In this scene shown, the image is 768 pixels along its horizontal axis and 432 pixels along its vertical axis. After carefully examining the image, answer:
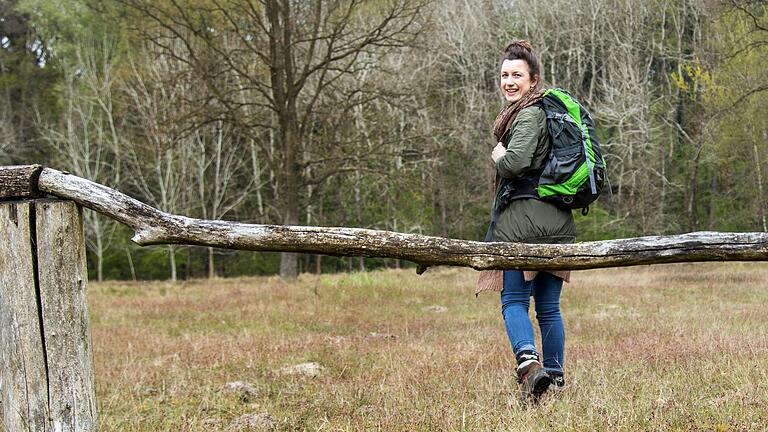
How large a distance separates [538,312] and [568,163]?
0.94m

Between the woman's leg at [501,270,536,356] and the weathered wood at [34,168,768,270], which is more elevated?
the weathered wood at [34,168,768,270]

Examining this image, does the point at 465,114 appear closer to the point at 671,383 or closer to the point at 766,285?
the point at 766,285

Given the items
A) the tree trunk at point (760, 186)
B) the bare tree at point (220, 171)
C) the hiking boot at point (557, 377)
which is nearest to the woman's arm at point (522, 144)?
the hiking boot at point (557, 377)

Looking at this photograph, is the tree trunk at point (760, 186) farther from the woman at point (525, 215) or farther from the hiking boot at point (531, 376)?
the hiking boot at point (531, 376)

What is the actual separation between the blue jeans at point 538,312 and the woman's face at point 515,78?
1052mm

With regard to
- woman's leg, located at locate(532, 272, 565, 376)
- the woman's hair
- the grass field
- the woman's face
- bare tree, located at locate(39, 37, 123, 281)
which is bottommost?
the grass field

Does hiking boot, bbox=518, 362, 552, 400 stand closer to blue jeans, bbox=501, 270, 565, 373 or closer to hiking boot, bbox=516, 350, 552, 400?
hiking boot, bbox=516, 350, 552, 400

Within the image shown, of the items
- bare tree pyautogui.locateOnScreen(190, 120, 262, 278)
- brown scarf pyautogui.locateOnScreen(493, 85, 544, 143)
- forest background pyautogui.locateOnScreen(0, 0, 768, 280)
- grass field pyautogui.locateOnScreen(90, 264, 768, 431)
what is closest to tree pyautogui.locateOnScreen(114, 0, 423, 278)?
grass field pyautogui.locateOnScreen(90, 264, 768, 431)

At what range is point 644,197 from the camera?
29844 mm

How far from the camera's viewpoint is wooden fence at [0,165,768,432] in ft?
9.86

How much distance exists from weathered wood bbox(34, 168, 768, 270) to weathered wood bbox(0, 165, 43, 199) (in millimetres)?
44

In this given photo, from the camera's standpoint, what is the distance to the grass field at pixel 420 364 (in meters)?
3.74

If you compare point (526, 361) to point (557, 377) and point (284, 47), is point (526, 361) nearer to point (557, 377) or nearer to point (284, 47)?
point (557, 377)

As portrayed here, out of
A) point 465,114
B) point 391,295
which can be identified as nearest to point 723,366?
point 391,295
